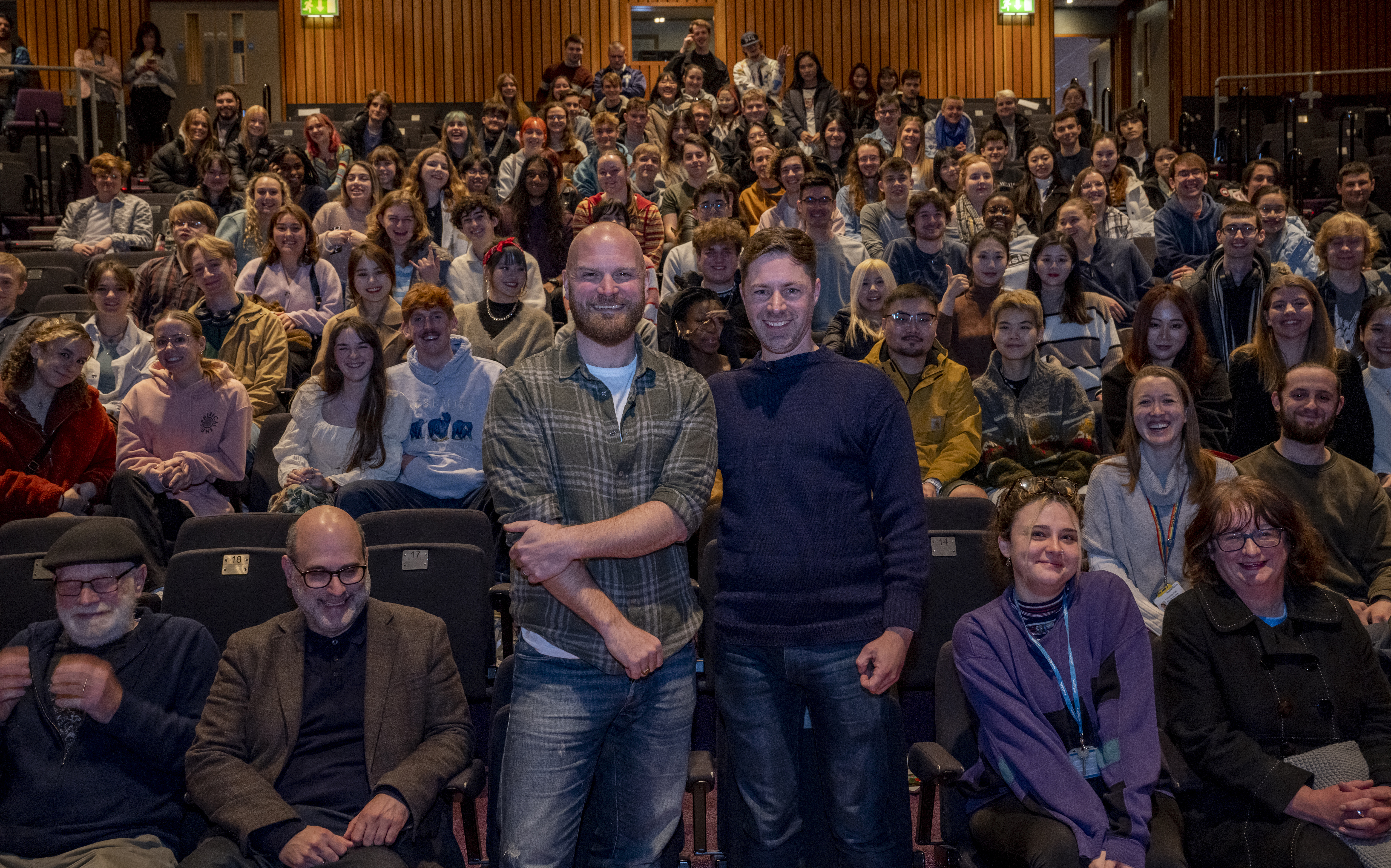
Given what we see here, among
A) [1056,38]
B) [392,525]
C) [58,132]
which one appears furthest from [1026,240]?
[1056,38]

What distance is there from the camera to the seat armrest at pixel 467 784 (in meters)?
2.28

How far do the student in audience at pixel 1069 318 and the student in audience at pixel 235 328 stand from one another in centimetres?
291

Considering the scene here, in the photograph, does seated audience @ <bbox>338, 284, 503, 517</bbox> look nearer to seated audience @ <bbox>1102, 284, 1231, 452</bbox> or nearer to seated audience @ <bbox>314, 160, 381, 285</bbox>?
seated audience @ <bbox>1102, 284, 1231, 452</bbox>

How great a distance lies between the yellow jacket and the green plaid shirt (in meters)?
1.83

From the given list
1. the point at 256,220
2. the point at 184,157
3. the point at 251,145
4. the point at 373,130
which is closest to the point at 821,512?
the point at 256,220

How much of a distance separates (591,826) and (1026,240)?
14.8 ft

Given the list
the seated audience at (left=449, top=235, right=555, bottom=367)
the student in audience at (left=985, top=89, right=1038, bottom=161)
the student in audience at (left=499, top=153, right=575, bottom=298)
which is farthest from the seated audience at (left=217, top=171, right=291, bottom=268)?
the student in audience at (left=985, top=89, right=1038, bottom=161)

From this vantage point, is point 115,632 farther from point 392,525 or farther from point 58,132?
point 58,132

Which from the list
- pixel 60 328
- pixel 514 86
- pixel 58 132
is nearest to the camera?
pixel 60 328

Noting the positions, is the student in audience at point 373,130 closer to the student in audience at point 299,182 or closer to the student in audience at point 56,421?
the student in audience at point 299,182

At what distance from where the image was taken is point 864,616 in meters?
2.14

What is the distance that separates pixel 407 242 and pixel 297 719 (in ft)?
11.8

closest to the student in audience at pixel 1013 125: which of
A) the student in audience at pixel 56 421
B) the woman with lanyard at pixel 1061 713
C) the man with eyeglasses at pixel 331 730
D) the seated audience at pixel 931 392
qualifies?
the seated audience at pixel 931 392

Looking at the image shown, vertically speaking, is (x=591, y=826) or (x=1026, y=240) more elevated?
(x=1026, y=240)
